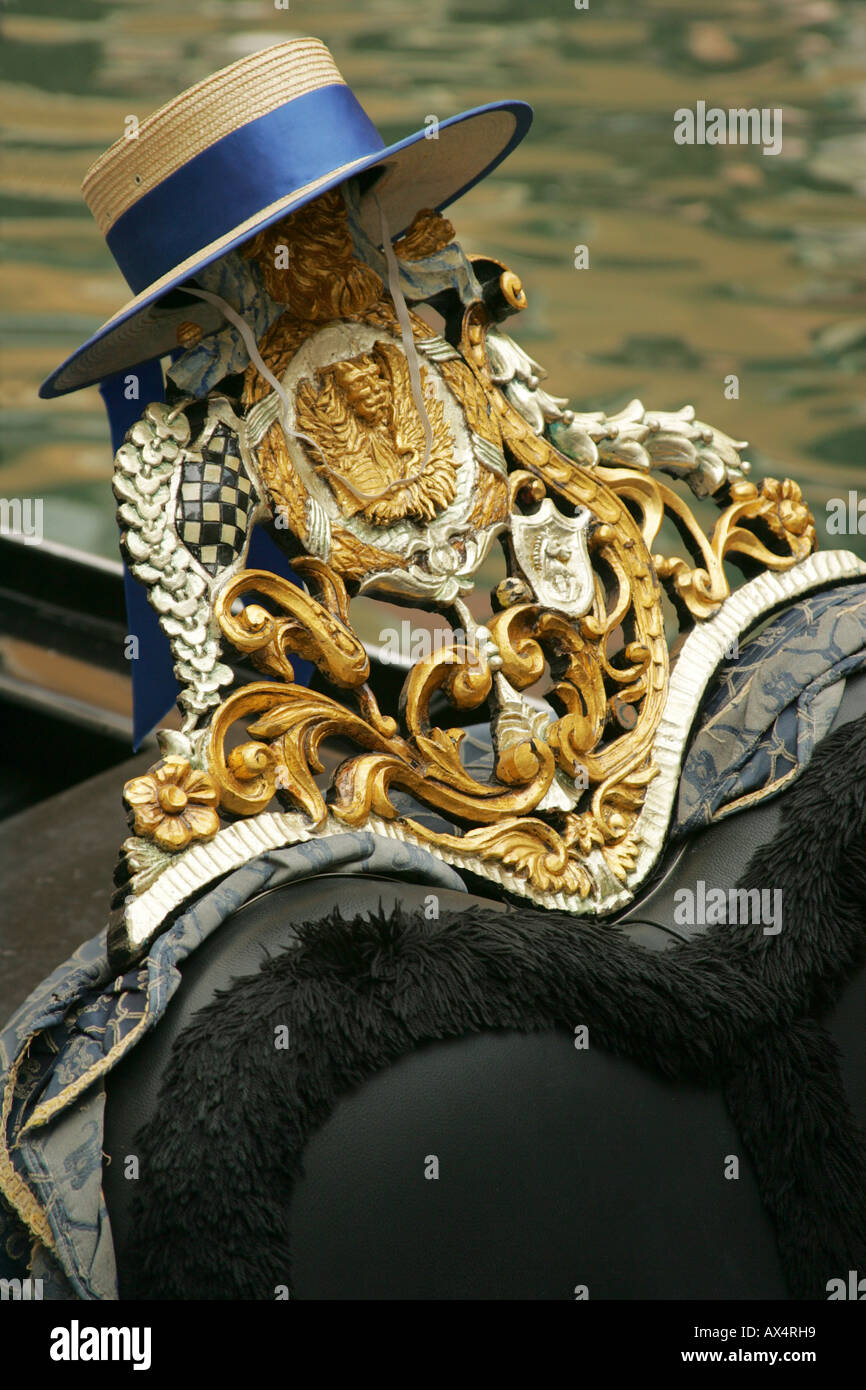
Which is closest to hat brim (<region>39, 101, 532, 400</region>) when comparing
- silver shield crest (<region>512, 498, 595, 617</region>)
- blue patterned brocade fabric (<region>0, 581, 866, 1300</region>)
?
silver shield crest (<region>512, 498, 595, 617</region>)

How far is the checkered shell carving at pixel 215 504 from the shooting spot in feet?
2.68

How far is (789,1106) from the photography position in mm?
817

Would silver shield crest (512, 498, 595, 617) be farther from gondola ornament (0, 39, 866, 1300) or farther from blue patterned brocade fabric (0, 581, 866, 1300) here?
blue patterned brocade fabric (0, 581, 866, 1300)

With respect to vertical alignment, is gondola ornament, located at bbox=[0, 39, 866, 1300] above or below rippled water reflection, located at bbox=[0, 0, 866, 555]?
below

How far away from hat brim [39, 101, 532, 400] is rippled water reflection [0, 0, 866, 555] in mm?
1763

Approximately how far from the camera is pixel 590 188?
2.87 metres

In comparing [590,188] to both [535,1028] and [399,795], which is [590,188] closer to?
[399,795]

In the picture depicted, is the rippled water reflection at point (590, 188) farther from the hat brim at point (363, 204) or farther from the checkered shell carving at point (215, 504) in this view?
the checkered shell carving at point (215, 504)

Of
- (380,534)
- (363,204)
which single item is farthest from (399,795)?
(363,204)

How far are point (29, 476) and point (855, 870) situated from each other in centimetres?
221

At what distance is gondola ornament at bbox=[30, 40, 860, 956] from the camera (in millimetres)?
811

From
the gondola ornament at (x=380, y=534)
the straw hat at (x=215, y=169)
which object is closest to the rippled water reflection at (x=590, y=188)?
the gondola ornament at (x=380, y=534)

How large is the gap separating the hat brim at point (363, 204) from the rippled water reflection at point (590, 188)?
1763 millimetres

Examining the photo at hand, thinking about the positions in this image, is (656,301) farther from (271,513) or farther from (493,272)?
(271,513)
